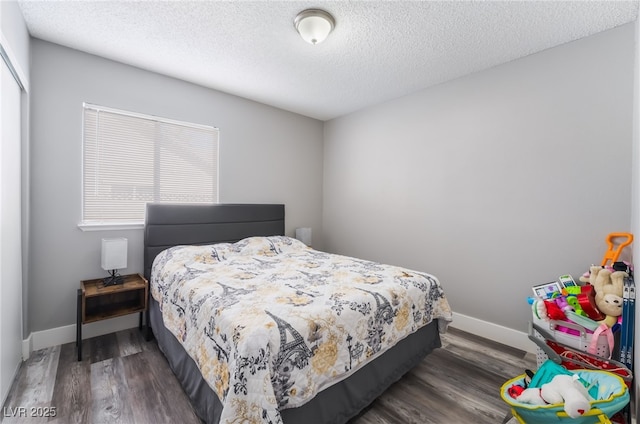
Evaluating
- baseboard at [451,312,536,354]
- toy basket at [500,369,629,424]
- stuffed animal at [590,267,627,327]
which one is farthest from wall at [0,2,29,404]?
stuffed animal at [590,267,627,327]

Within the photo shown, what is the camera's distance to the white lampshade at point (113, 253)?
2.47 metres

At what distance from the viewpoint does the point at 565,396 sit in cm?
123

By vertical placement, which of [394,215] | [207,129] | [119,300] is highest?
[207,129]

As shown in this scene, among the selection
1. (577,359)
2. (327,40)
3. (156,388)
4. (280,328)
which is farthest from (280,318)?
(327,40)

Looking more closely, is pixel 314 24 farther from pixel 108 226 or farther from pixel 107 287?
pixel 107 287

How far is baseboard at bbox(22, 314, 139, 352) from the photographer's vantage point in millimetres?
2377

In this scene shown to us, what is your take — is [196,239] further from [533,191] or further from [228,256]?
[533,191]

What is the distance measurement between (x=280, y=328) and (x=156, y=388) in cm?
131

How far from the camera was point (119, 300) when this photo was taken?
2.73 meters

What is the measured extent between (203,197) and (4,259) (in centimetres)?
178

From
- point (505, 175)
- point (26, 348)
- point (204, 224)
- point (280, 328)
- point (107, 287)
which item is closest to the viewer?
point (280, 328)

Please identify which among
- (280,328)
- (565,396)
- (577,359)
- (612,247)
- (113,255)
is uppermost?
(612,247)

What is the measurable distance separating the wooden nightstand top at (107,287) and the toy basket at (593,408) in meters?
2.85

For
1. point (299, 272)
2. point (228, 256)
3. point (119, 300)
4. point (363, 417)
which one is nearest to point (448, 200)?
point (299, 272)
